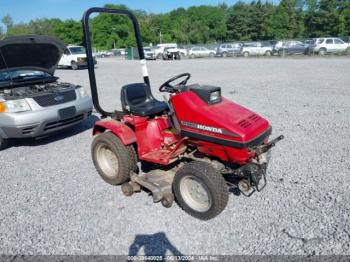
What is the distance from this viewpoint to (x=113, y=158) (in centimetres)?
412

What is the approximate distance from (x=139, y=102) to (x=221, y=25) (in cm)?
8966

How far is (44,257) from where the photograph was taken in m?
2.77

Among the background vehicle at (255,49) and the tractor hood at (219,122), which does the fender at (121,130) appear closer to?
the tractor hood at (219,122)

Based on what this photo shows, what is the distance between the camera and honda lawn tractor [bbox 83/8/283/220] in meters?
3.02

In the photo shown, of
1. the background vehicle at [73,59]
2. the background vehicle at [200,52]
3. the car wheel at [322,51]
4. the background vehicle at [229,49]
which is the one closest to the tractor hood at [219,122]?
the background vehicle at [73,59]

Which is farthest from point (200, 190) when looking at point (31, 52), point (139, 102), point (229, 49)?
point (229, 49)

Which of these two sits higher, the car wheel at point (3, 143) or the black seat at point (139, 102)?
the black seat at point (139, 102)

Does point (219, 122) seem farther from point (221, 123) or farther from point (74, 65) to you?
point (74, 65)

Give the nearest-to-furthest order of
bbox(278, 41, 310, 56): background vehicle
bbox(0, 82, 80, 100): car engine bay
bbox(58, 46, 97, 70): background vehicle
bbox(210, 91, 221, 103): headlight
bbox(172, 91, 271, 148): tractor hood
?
bbox(172, 91, 271, 148): tractor hood
bbox(210, 91, 221, 103): headlight
bbox(0, 82, 80, 100): car engine bay
bbox(58, 46, 97, 70): background vehicle
bbox(278, 41, 310, 56): background vehicle

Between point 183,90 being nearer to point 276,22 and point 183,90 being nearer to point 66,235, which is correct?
point 66,235

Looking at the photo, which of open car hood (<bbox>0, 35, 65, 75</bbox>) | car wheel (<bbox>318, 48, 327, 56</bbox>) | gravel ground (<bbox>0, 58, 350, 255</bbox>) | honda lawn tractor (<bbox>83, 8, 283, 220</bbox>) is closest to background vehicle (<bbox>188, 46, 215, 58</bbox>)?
car wheel (<bbox>318, 48, 327, 56</bbox>)

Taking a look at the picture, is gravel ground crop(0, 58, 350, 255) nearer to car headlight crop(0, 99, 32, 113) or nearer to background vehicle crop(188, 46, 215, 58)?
car headlight crop(0, 99, 32, 113)

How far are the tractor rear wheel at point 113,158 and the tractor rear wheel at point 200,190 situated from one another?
31.1 inches

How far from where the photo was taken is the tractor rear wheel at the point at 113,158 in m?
3.75
